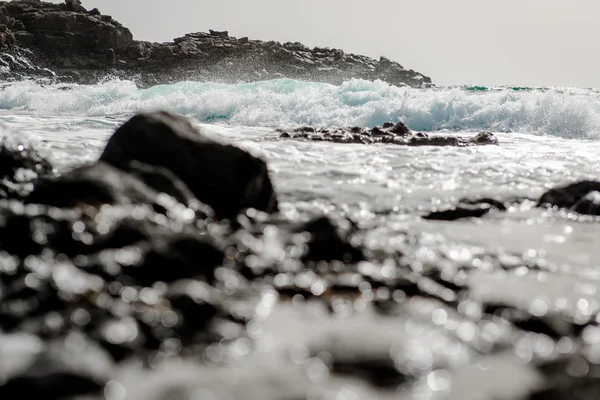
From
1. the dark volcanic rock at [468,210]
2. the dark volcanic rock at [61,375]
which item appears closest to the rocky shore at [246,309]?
the dark volcanic rock at [61,375]

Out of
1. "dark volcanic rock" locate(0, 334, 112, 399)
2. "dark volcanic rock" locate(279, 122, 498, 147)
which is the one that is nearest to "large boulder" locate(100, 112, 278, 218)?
"dark volcanic rock" locate(0, 334, 112, 399)

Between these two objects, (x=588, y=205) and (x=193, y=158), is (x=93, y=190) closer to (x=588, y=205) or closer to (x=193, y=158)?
(x=193, y=158)

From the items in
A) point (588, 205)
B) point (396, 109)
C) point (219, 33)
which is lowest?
A: point (588, 205)

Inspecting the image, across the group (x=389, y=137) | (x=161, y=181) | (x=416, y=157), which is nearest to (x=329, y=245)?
(x=161, y=181)

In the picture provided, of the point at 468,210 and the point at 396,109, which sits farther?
the point at 396,109

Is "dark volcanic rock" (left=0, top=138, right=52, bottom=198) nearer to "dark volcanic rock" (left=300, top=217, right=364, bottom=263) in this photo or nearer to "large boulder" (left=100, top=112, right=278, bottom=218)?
"large boulder" (left=100, top=112, right=278, bottom=218)

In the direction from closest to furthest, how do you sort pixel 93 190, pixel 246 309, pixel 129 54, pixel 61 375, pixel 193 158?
1. pixel 61 375
2. pixel 246 309
3. pixel 93 190
4. pixel 193 158
5. pixel 129 54

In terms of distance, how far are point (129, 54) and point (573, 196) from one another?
47.2 metres

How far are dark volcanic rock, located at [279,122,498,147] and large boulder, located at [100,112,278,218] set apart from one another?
15.1 ft

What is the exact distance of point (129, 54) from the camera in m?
45.4

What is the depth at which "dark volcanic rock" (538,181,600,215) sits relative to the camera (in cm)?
302

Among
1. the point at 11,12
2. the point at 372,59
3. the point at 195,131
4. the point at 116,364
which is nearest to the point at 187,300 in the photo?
the point at 116,364

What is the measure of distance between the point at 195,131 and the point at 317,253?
1089mm

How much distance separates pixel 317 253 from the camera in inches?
78.2
